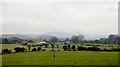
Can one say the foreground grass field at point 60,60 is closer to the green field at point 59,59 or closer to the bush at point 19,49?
the green field at point 59,59

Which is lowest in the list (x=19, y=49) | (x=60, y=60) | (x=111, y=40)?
(x=60, y=60)

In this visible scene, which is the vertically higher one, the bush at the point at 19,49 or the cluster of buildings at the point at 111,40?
the cluster of buildings at the point at 111,40

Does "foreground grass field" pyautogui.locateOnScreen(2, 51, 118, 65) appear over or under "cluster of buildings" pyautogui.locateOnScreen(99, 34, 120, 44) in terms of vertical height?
under

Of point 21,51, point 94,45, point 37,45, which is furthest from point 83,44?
point 21,51

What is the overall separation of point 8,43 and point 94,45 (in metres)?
8.03

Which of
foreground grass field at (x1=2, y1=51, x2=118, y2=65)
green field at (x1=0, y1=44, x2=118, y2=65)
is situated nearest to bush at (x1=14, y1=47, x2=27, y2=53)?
green field at (x1=0, y1=44, x2=118, y2=65)

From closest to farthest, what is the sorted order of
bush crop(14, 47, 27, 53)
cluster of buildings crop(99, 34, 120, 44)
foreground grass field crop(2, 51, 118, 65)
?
foreground grass field crop(2, 51, 118, 65)
cluster of buildings crop(99, 34, 120, 44)
bush crop(14, 47, 27, 53)

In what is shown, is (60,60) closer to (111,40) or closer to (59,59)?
(59,59)

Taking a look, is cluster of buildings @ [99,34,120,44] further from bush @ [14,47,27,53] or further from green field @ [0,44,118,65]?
bush @ [14,47,27,53]

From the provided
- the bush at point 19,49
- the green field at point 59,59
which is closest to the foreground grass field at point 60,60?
the green field at point 59,59

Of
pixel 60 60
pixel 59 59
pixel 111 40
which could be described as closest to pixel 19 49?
pixel 59 59

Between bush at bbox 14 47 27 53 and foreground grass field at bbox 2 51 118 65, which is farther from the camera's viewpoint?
bush at bbox 14 47 27 53

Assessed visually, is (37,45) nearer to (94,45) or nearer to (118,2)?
(94,45)

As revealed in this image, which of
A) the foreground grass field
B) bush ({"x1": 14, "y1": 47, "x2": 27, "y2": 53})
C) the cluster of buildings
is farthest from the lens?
bush ({"x1": 14, "y1": 47, "x2": 27, "y2": 53})
